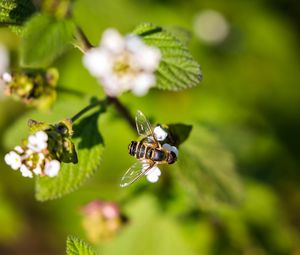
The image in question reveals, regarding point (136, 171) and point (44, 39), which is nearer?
point (44, 39)

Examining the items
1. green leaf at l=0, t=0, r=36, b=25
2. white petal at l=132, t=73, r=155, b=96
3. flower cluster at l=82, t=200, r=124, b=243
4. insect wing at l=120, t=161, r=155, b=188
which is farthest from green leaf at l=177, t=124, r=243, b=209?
green leaf at l=0, t=0, r=36, b=25

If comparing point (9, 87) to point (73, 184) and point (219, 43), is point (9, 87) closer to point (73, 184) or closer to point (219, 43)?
point (73, 184)

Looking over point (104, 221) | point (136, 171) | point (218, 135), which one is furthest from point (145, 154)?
point (218, 135)

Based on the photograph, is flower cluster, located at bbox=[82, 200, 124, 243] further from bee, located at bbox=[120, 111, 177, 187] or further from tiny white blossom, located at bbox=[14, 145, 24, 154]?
tiny white blossom, located at bbox=[14, 145, 24, 154]

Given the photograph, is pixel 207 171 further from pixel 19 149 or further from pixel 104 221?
pixel 19 149

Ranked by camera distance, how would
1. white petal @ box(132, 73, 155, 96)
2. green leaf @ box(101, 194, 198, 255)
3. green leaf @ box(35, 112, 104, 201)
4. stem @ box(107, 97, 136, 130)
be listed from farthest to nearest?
green leaf @ box(101, 194, 198, 255) < stem @ box(107, 97, 136, 130) < green leaf @ box(35, 112, 104, 201) < white petal @ box(132, 73, 155, 96)

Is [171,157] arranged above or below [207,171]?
above

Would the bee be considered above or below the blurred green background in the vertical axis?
above

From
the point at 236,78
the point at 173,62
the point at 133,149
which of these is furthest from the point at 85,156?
the point at 236,78

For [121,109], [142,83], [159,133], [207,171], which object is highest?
[142,83]
